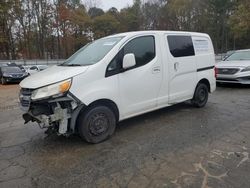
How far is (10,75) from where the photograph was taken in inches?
656

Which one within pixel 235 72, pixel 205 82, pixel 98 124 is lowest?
pixel 98 124

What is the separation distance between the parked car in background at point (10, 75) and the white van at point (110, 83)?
13.1 metres

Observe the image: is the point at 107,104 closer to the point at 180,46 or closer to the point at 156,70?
the point at 156,70

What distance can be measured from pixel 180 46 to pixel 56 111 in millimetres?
3169

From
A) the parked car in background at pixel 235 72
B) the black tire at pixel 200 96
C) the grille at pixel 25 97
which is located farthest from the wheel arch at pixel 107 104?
the parked car in background at pixel 235 72

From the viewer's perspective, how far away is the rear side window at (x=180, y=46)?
17.8 ft

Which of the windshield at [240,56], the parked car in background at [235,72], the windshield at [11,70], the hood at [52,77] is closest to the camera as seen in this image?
the hood at [52,77]

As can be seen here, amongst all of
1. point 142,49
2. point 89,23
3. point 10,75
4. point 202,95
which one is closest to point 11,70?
point 10,75

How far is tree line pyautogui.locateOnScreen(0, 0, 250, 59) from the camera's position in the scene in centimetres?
4097

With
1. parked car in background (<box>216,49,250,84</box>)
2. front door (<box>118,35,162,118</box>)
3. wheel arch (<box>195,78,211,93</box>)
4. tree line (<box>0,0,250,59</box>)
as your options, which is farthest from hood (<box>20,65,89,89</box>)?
tree line (<box>0,0,250,59</box>)

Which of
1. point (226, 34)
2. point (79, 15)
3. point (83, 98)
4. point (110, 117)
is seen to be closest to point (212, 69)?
point (110, 117)

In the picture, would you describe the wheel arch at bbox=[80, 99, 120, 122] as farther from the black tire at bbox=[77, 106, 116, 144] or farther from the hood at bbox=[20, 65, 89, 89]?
the hood at bbox=[20, 65, 89, 89]

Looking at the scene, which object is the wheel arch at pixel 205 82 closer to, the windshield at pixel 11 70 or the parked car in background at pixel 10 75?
the parked car in background at pixel 10 75

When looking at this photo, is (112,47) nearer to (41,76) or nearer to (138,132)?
(41,76)
